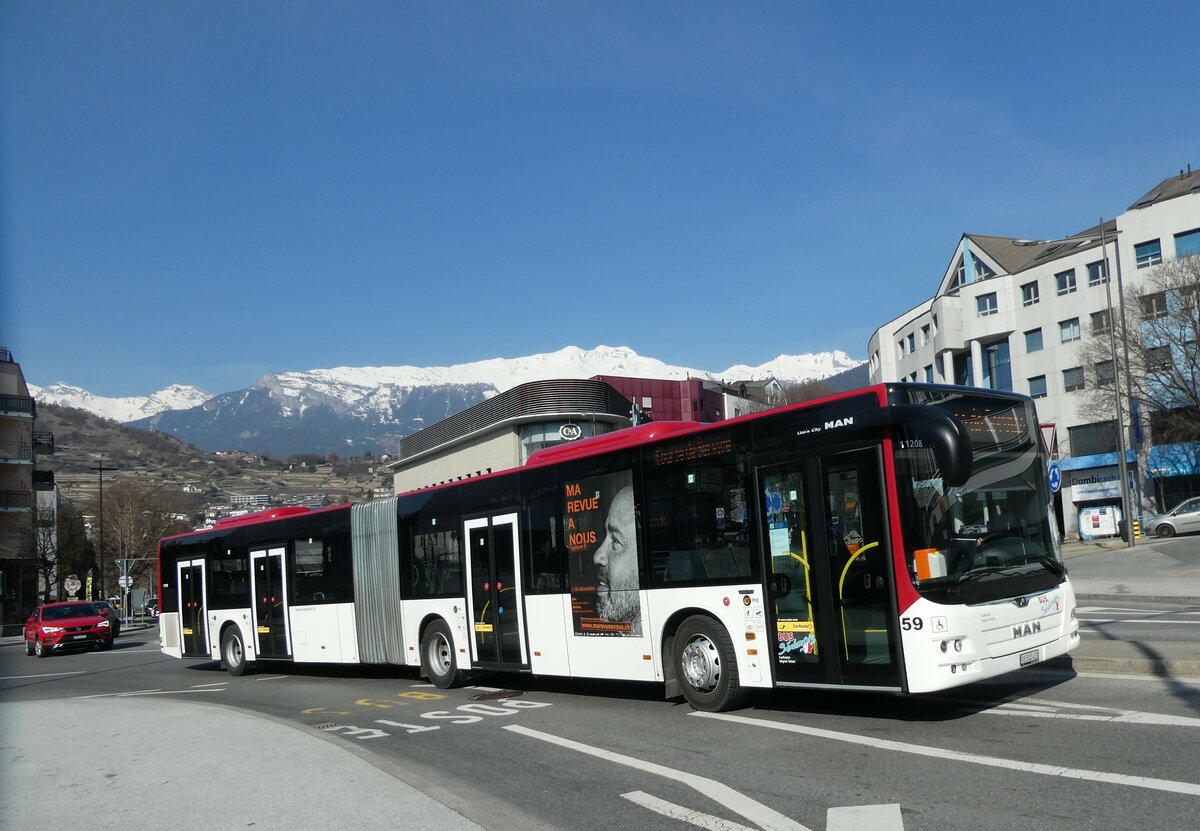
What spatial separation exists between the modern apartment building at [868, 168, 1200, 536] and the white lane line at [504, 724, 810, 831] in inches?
1672

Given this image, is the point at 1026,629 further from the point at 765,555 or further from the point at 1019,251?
the point at 1019,251

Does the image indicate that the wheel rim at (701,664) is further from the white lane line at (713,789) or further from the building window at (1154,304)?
the building window at (1154,304)

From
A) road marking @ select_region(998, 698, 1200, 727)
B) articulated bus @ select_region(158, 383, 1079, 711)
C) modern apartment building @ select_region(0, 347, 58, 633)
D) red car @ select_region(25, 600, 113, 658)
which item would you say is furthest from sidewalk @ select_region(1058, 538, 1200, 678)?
modern apartment building @ select_region(0, 347, 58, 633)

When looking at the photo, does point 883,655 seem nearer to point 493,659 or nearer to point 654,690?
point 654,690

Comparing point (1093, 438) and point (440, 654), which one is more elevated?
point (1093, 438)

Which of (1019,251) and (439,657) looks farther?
(1019,251)

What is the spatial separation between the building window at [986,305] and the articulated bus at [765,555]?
184ft

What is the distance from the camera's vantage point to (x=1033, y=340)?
61.6 metres

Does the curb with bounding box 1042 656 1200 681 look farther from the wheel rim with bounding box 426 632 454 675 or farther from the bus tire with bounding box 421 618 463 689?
the wheel rim with bounding box 426 632 454 675

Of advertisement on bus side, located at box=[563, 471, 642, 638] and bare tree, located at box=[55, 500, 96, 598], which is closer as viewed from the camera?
advertisement on bus side, located at box=[563, 471, 642, 638]

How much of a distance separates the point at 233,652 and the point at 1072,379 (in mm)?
52176

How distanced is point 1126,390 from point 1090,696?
4758 centimetres

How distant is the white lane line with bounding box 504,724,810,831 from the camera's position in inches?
251

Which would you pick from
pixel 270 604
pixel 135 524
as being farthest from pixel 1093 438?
pixel 135 524
